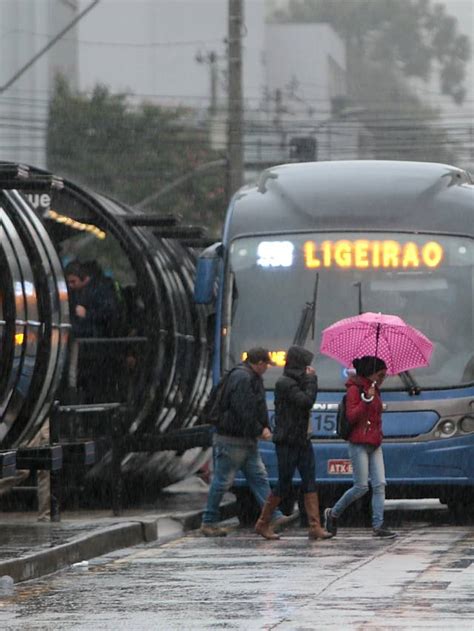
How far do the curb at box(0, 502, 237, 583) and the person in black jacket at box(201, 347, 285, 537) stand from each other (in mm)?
615

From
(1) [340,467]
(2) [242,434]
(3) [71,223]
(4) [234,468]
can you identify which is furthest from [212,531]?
(3) [71,223]

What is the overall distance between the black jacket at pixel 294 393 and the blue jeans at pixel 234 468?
56 centimetres

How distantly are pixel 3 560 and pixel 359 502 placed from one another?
8.25 metres

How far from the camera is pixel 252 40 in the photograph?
8819 cm

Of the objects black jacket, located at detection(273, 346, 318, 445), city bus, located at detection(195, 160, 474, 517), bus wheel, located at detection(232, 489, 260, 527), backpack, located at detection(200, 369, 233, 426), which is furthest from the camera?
bus wheel, located at detection(232, 489, 260, 527)

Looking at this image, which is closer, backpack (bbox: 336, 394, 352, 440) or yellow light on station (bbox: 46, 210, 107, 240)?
backpack (bbox: 336, 394, 352, 440)

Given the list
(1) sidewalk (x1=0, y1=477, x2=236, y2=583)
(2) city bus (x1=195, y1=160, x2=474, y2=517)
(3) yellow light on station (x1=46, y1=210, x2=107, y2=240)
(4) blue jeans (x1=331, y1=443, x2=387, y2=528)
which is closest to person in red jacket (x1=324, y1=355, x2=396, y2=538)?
(4) blue jeans (x1=331, y1=443, x2=387, y2=528)

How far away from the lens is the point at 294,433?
15.7 metres

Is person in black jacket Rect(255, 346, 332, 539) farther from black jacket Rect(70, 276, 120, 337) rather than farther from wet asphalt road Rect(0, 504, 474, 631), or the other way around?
black jacket Rect(70, 276, 120, 337)

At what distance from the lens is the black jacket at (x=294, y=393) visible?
51.4ft

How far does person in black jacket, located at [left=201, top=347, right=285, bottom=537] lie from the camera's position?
15883 millimetres

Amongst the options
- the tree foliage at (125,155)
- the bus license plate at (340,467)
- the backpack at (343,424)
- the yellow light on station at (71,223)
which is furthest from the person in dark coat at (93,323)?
the tree foliage at (125,155)

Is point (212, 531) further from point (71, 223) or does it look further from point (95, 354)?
point (71, 223)

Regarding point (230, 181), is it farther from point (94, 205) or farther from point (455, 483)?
point (455, 483)
